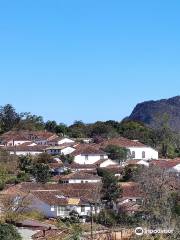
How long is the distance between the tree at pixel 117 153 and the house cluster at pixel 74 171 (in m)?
0.55

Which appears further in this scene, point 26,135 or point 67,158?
point 26,135

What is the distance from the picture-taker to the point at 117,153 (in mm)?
50250

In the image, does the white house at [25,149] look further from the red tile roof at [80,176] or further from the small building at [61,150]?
the red tile roof at [80,176]

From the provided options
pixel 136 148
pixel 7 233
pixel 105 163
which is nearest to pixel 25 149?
pixel 105 163

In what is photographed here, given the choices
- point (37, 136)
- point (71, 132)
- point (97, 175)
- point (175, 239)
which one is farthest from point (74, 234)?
point (71, 132)

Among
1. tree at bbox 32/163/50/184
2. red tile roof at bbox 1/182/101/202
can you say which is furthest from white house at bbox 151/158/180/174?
red tile roof at bbox 1/182/101/202

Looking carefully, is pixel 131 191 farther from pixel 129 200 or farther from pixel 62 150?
pixel 62 150

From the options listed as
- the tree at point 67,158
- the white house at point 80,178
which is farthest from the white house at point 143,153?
the white house at point 80,178

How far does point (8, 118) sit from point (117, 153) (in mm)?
17929

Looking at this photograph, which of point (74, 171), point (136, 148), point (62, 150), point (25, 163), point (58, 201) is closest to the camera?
point (58, 201)

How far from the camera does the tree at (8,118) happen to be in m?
63.5

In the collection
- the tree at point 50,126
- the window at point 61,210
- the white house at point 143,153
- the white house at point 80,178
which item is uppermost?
the tree at point 50,126

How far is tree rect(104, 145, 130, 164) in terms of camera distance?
5012 centimetres

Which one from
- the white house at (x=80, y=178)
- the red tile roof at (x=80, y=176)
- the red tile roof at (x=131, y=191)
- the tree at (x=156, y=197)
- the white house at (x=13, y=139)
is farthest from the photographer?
the white house at (x=13, y=139)
